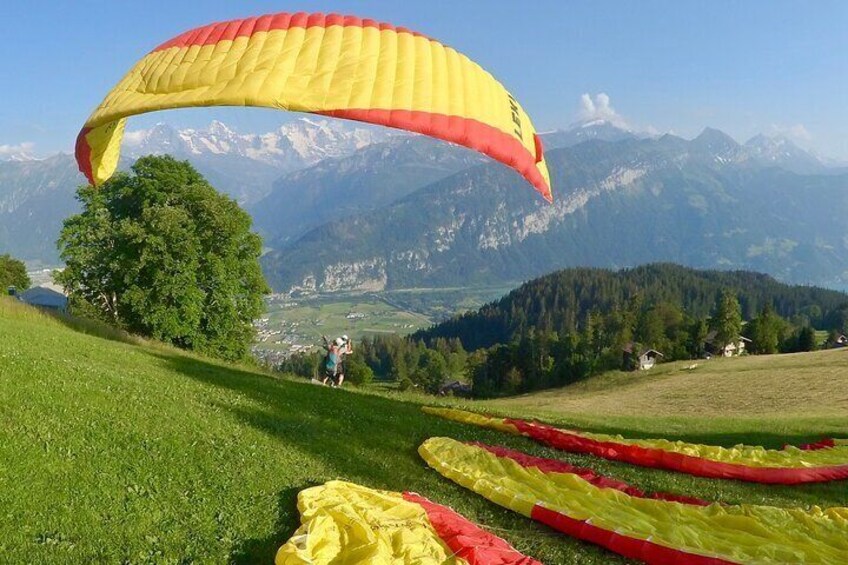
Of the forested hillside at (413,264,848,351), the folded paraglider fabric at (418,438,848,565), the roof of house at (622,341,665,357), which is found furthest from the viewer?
the forested hillside at (413,264,848,351)

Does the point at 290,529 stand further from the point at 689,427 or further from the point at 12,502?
the point at 689,427


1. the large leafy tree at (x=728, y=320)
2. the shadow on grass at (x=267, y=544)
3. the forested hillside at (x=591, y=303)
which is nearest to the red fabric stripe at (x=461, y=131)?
the shadow on grass at (x=267, y=544)

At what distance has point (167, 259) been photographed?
103ft

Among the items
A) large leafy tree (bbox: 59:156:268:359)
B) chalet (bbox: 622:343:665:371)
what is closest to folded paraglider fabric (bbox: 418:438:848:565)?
large leafy tree (bbox: 59:156:268:359)

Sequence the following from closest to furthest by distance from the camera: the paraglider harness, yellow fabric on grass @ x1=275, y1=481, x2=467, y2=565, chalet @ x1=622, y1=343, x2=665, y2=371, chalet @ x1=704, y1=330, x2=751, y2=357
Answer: yellow fabric on grass @ x1=275, y1=481, x2=467, y2=565
the paraglider harness
chalet @ x1=704, y1=330, x2=751, y2=357
chalet @ x1=622, y1=343, x2=665, y2=371

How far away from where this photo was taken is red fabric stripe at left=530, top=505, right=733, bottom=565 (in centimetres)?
767

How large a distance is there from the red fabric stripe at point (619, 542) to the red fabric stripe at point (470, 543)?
1.43 metres

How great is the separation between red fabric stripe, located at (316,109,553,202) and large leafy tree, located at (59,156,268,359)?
27.2m

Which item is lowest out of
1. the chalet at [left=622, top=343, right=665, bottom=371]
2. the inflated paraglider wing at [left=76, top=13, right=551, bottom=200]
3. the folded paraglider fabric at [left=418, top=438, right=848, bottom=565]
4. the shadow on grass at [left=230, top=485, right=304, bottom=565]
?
the chalet at [left=622, top=343, right=665, bottom=371]

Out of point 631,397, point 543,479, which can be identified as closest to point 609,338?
point 631,397

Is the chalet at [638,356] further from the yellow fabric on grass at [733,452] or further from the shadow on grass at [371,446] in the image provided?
the shadow on grass at [371,446]

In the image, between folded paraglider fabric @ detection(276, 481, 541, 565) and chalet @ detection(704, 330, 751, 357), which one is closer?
folded paraglider fabric @ detection(276, 481, 541, 565)

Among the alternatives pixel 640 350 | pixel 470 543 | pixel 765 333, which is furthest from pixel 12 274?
pixel 765 333

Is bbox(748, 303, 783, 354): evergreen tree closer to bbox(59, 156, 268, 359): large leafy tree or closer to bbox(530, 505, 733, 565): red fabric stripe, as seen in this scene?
bbox(59, 156, 268, 359): large leafy tree
